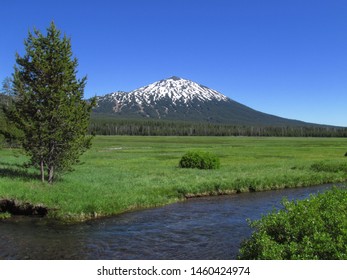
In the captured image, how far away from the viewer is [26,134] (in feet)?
92.0

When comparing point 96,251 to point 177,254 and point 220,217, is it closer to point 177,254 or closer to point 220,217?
point 177,254

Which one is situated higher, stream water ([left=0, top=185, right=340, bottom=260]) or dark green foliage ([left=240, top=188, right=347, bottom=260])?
dark green foliage ([left=240, top=188, right=347, bottom=260])

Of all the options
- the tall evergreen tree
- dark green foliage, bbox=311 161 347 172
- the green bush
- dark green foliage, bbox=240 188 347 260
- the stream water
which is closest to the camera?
dark green foliage, bbox=240 188 347 260

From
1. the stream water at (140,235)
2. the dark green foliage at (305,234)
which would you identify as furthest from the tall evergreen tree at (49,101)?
the dark green foliage at (305,234)

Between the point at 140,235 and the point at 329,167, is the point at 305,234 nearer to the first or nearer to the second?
the point at 140,235

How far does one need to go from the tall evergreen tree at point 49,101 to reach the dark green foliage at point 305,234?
18.5 m

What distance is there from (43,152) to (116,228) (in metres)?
10.9

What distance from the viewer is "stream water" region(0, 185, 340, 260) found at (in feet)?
54.1

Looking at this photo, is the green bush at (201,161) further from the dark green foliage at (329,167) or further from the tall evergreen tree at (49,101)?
the tall evergreen tree at (49,101)

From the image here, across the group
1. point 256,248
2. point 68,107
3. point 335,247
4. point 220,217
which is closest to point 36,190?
point 68,107

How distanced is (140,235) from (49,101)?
1333 centimetres

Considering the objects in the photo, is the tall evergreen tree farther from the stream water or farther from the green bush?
the green bush

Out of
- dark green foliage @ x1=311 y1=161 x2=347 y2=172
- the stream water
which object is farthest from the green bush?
the stream water

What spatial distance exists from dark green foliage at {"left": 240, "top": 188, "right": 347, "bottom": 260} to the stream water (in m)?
3.67
